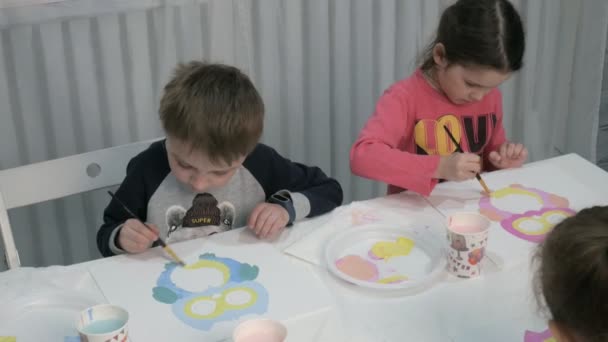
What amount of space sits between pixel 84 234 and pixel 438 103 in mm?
1089

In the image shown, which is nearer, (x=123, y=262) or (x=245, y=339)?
(x=245, y=339)

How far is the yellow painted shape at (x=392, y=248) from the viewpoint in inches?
52.7

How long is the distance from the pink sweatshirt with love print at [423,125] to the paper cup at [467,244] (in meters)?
0.35

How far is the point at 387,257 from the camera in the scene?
4.37 feet

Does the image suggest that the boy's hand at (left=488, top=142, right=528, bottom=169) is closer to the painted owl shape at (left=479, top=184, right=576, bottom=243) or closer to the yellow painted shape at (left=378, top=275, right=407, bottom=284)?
the painted owl shape at (left=479, top=184, right=576, bottom=243)

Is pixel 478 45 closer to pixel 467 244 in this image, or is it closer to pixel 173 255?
pixel 467 244

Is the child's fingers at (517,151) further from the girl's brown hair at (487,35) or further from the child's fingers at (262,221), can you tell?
the child's fingers at (262,221)

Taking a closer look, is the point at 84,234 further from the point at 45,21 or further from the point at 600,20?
the point at 600,20

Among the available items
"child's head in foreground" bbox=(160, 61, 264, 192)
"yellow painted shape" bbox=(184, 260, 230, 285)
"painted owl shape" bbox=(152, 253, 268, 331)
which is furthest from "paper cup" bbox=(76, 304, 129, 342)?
"child's head in foreground" bbox=(160, 61, 264, 192)

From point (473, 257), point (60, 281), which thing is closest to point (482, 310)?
point (473, 257)

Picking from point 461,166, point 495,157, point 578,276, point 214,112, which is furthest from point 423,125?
point 578,276

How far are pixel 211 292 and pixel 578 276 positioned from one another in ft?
2.03

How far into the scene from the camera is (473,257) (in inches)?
48.6

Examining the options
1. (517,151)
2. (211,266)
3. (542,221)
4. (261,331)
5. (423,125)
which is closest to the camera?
(261,331)
